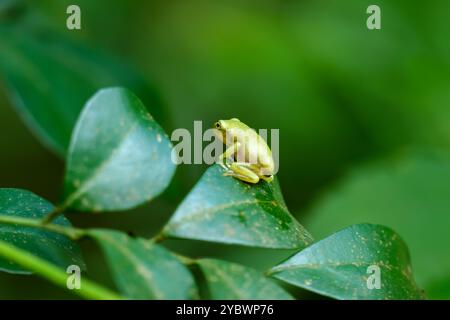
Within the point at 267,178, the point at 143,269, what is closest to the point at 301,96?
the point at 267,178

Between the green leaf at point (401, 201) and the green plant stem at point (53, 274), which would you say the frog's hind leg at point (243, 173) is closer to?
the green plant stem at point (53, 274)

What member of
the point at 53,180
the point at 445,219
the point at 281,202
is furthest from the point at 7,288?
the point at 281,202

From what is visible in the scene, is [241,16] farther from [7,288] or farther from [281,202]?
[281,202]

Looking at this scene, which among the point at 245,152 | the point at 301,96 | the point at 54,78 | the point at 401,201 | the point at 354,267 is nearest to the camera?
the point at 354,267

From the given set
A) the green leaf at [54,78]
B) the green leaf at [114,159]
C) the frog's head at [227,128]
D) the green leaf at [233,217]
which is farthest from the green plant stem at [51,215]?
the green leaf at [54,78]

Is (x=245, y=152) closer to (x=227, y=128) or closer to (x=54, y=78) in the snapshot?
(x=227, y=128)
